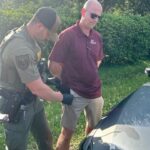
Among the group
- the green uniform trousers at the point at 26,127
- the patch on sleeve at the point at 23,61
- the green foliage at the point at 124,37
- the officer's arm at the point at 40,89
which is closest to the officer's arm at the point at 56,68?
the green uniform trousers at the point at 26,127

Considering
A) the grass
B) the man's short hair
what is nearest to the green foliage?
the grass

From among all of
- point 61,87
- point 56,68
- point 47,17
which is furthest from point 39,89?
point 56,68

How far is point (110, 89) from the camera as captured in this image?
344 inches

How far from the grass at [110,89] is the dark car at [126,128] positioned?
65.6 inches

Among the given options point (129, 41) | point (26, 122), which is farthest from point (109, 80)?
point (26, 122)

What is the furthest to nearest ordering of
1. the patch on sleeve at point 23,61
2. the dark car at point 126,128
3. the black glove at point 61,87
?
the black glove at point 61,87
the patch on sleeve at point 23,61
the dark car at point 126,128

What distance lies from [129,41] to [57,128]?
7.64 meters

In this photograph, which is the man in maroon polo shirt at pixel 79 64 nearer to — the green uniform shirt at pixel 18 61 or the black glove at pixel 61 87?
the black glove at pixel 61 87

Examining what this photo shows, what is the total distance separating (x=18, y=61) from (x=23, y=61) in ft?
0.14

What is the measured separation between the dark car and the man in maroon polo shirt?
0.68m

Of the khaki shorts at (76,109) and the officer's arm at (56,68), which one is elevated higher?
the officer's arm at (56,68)

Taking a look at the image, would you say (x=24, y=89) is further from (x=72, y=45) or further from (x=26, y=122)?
(x=72, y=45)

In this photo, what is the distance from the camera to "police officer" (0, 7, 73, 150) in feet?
12.0

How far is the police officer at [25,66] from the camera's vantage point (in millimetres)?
3664
